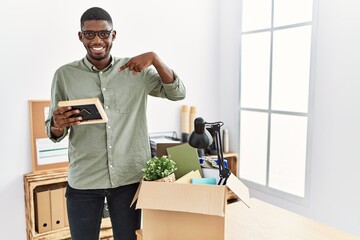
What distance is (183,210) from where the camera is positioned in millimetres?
1104

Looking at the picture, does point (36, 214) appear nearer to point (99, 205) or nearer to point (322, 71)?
point (99, 205)

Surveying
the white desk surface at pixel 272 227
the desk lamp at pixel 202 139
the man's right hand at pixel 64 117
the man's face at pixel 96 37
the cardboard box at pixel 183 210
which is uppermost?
the man's face at pixel 96 37

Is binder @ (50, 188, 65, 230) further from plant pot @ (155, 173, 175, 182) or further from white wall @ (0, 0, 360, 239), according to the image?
plant pot @ (155, 173, 175, 182)

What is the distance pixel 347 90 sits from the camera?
2223mm

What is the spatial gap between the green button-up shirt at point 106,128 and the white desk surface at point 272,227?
1.63ft

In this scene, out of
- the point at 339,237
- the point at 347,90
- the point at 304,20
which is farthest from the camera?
the point at 304,20

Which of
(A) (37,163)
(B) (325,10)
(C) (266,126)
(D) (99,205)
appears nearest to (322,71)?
(B) (325,10)

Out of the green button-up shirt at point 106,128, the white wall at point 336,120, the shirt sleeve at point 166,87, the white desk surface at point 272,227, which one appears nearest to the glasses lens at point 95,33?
the green button-up shirt at point 106,128

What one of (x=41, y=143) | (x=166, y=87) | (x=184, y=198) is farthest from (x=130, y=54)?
(x=184, y=198)

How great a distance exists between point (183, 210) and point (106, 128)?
1.86ft

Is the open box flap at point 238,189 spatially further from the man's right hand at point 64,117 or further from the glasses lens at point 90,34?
the glasses lens at point 90,34

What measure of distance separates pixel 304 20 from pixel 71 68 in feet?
6.09

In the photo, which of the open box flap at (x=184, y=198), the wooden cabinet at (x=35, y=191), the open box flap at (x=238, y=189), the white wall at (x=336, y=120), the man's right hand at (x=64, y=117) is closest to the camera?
the open box flap at (x=184, y=198)

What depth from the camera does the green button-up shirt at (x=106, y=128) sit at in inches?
58.0
